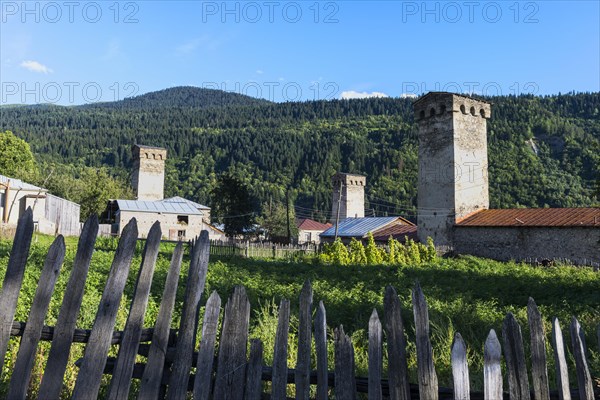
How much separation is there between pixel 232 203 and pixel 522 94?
91.3m

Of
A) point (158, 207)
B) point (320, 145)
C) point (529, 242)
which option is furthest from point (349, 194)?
point (320, 145)

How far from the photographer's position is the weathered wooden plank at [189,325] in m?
2.17

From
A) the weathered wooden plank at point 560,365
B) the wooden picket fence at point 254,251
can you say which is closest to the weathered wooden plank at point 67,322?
the weathered wooden plank at point 560,365

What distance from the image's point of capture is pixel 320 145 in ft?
344

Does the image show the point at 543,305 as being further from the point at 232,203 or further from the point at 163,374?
the point at 232,203

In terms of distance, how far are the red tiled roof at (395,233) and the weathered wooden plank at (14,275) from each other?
27608 millimetres

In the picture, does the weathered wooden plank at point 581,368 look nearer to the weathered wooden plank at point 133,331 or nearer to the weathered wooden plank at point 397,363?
the weathered wooden plank at point 397,363

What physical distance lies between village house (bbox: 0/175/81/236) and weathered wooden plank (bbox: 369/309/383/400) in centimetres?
2695

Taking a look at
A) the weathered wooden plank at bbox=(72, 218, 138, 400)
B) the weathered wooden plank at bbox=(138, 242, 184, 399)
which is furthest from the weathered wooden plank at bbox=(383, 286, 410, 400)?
the weathered wooden plank at bbox=(72, 218, 138, 400)

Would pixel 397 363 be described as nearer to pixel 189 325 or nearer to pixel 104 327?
pixel 189 325

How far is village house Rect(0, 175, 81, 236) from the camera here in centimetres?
2622

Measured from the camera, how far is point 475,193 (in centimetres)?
2497

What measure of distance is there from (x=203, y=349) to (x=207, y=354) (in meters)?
0.03

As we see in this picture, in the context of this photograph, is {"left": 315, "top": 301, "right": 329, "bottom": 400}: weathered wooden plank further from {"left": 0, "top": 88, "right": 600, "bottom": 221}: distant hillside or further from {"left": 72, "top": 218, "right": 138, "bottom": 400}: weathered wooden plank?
{"left": 0, "top": 88, "right": 600, "bottom": 221}: distant hillside
